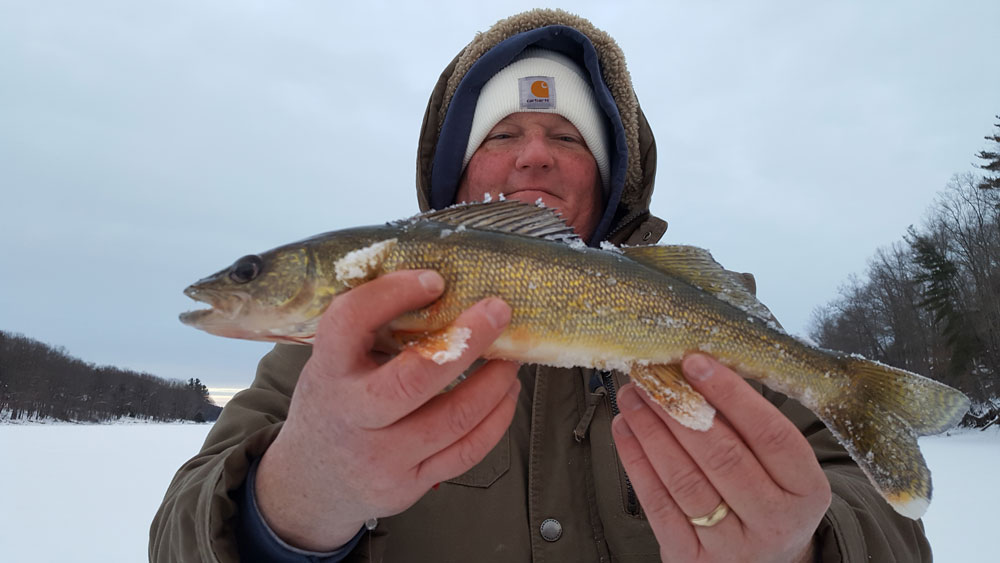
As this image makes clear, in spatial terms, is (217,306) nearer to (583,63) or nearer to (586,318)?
(586,318)

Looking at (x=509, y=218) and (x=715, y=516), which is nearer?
(x=715, y=516)

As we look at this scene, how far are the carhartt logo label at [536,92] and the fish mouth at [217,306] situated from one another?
91.7 inches

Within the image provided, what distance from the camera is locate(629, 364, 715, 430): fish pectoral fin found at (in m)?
1.83

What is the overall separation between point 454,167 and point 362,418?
246cm

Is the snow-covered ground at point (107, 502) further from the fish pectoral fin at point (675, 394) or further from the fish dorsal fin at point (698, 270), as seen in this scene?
the fish pectoral fin at point (675, 394)

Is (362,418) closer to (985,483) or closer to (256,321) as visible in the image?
(256,321)

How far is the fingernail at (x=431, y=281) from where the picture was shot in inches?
67.8

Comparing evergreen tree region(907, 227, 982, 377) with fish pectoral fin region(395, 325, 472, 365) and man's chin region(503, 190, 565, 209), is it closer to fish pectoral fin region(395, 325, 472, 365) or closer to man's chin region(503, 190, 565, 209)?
man's chin region(503, 190, 565, 209)

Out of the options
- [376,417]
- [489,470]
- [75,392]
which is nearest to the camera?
[376,417]

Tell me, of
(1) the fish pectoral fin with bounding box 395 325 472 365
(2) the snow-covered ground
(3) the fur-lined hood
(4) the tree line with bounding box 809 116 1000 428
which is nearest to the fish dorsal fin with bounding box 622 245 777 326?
(1) the fish pectoral fin with bounding box 395 325 472 365

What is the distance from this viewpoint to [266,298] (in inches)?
78.5

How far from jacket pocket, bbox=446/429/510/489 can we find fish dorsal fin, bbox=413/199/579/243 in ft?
3.49

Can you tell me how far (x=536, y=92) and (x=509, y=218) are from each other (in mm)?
1855

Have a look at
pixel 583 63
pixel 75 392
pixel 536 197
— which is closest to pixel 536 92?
pixel 583 63
